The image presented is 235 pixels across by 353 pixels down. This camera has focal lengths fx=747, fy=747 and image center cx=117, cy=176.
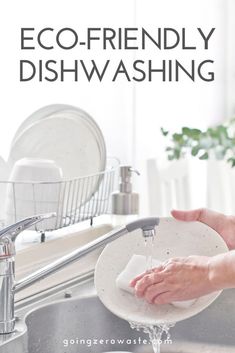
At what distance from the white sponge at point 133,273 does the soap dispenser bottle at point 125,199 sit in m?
0.37

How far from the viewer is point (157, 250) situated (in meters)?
1.25

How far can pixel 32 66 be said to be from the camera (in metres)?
1.64

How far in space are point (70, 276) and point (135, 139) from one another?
0.99 m

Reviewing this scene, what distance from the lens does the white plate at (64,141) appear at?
151cm

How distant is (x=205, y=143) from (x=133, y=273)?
190 centimetres

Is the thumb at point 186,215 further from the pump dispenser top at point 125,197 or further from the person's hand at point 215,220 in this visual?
the pump dispenser top at point 125,197

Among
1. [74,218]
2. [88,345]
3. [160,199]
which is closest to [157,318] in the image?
[88,345]

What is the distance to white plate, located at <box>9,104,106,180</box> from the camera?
4.95 feet

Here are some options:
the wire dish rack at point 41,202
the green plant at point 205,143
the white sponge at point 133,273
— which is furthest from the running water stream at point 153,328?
the green plant at point 205,143

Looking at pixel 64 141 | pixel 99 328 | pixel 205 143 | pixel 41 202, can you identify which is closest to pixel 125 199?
pixel 64 141

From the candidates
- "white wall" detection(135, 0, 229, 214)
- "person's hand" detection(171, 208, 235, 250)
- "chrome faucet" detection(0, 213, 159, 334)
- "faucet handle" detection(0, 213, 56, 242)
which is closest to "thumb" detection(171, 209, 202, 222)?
"person's hand" detection(171, 208, 235, 250)

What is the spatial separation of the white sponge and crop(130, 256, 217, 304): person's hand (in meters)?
0.02

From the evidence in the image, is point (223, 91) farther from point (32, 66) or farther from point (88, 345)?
point (88, 345)

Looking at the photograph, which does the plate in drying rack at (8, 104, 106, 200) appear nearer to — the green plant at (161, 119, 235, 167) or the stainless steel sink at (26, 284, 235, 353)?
the stainless steel sink at (26, 284, 235, 353)
